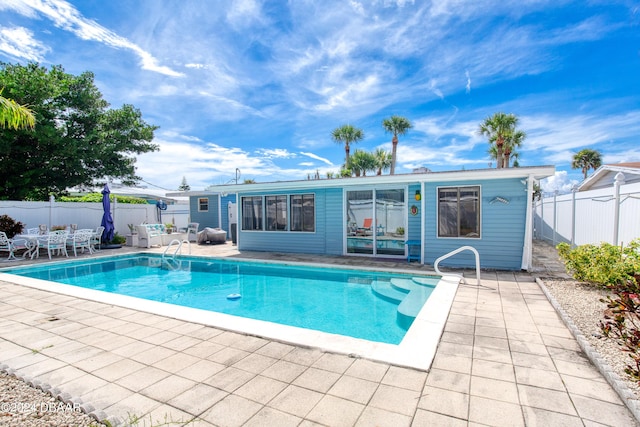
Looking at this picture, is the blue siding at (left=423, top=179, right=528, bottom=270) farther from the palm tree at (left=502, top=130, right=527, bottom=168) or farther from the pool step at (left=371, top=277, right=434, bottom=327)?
the palm tree at (left=502, top=130, right=527, bottom=168)

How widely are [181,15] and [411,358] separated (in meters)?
9.60

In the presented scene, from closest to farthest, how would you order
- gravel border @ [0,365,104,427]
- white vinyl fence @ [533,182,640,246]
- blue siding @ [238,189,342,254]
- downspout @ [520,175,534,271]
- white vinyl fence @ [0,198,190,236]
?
gravel border @ [0,365,104,427], white vinyl fence @ [533,182,640,246], downspout @ [520,175,534,271], blue siding @ [238,189,342,254], white vinyl fence @ [0,198,190,236]

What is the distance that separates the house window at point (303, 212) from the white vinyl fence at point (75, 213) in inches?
362

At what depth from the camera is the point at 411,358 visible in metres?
2.91

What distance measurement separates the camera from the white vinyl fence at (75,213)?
36.3ft

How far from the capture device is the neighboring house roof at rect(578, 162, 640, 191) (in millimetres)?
12656

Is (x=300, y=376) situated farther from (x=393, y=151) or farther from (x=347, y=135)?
(x=347, y=135)

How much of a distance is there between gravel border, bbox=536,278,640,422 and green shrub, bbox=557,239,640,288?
0.68 feet

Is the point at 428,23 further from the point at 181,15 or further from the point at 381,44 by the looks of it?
the point at 181,15

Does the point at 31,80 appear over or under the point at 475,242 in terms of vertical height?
over

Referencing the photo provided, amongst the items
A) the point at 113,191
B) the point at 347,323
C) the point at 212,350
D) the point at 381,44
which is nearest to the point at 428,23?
the point at 381,44

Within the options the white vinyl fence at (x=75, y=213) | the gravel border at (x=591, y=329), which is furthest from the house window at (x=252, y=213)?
the gravel border at (x=591, y=329)

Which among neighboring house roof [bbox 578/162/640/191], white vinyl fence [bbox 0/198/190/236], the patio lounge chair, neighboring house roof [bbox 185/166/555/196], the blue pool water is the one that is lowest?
the blue pool water

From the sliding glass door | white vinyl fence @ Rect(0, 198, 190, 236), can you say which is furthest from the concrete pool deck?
white vinyl fence @ Rect(0, 198, 190, 236)
